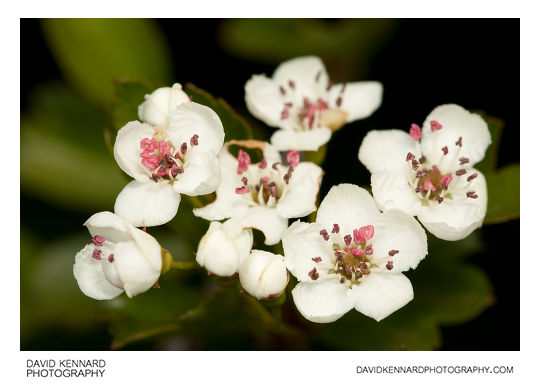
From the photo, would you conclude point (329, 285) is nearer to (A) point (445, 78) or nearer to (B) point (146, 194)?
(B) point (146, 194)

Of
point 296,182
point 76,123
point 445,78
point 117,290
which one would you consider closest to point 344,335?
point 296,182

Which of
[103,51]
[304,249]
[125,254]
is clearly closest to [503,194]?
[304,249]

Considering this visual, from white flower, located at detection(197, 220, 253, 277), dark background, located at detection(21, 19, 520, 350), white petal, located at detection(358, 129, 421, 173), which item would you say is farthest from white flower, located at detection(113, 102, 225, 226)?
dark background, located at detection(21, 19, 520, 350)

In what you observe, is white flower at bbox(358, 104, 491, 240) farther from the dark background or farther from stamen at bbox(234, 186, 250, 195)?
the dark background

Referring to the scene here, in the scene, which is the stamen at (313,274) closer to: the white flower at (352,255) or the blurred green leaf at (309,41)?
the white flower at (352,255)

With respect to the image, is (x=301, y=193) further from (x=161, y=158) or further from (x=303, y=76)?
(x=303, y=76)
